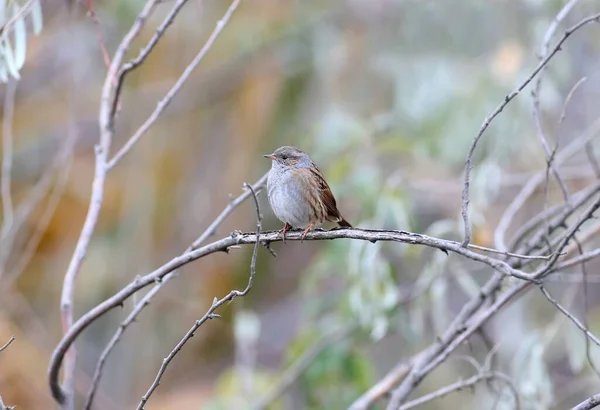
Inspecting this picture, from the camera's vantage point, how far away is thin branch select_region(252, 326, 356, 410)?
18.1ft

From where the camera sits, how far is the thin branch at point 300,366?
552 centimetres

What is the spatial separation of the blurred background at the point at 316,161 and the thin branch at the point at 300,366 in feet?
0.09

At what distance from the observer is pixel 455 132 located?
19.3ft

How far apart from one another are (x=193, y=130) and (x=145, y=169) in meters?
0.86

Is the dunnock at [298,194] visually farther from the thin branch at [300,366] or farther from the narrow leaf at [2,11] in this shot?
the narrow leaf at [2,11]

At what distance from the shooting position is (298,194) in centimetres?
432

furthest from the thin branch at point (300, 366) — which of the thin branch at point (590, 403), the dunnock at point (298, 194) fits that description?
the thin branch at point (590, 403)

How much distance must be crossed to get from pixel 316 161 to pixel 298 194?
1.72 meters

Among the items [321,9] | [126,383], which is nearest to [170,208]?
[126,383]

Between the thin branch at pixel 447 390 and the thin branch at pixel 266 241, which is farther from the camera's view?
the thin branch at pixel 447 390

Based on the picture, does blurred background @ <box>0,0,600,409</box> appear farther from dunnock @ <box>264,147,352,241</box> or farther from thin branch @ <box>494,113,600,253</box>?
dunnock @ <box>264,147,352,241</box>

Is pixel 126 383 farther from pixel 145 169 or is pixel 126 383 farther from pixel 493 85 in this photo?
pixel 493 85

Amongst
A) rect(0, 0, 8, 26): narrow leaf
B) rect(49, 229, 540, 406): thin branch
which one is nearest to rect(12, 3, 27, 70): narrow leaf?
rect(0, 0, 8, 26): narrow leaf

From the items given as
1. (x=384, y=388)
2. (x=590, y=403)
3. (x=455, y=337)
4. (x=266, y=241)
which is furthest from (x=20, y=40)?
(x=590, y=403)
